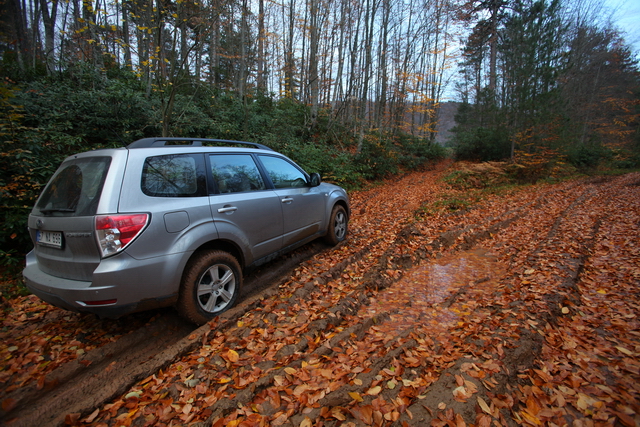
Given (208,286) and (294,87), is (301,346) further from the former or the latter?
(294,87)

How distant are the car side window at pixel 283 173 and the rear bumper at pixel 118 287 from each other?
184 cm

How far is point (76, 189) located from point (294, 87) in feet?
66.6

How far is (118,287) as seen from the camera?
230 cm

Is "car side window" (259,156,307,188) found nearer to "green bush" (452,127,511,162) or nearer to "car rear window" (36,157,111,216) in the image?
"car rear window" (36,157,111,216)

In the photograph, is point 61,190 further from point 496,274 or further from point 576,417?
point 496,274

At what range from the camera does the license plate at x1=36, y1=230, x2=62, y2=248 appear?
250cm

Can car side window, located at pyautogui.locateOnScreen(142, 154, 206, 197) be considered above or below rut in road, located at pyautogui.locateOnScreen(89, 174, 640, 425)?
above

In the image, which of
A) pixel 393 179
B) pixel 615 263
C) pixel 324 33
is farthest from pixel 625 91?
pixel 615 263

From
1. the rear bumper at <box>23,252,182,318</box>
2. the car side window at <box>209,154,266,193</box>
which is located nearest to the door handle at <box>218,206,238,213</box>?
the car side window at <box>209,154,266,193</box>

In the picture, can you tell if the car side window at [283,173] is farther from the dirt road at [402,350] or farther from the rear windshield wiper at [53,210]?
the rear windshield wiper at [53,210]

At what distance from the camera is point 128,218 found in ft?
7.74

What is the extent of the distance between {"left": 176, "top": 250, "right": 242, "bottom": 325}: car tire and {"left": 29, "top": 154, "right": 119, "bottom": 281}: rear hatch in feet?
2.48

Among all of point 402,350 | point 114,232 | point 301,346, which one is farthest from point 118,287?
point 402,350

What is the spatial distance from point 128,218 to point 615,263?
20.4ft
